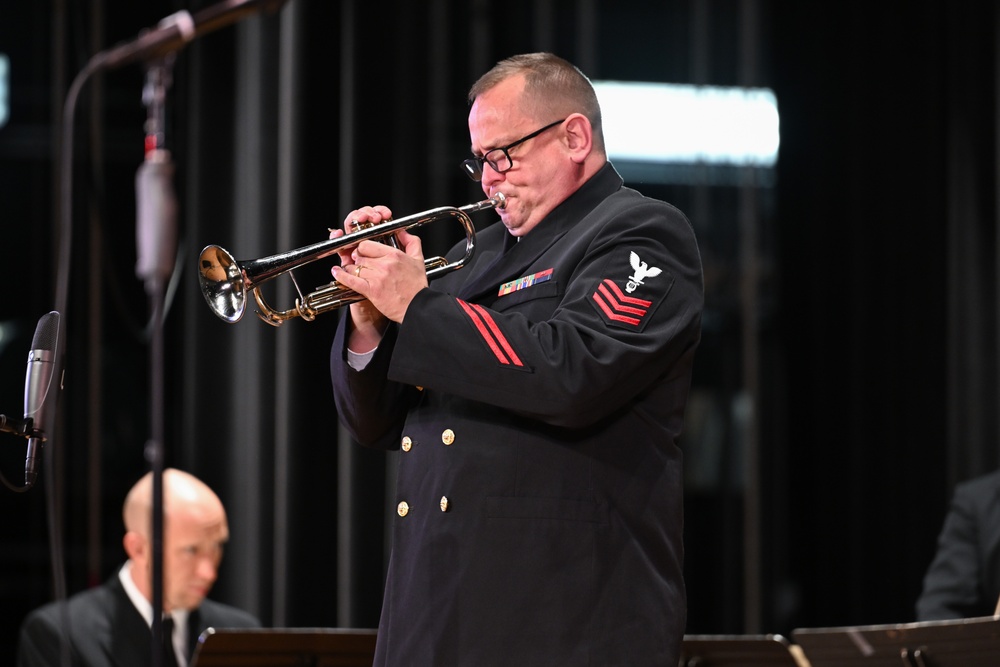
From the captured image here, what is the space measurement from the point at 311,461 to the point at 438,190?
3.47 ft

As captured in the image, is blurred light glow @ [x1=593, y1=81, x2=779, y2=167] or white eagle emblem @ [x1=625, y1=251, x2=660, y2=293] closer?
white eagle emblem @ [x1=625, y1=251, x2=660, y2=293]

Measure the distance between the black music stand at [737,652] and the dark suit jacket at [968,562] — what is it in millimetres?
998

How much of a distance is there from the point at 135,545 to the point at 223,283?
1838mm

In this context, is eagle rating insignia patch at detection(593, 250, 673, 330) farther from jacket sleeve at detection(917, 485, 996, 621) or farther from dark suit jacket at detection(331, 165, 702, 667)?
jacket sleeve at detection(917, 485, 996, 621)

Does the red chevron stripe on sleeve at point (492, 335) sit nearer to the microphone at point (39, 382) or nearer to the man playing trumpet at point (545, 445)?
the man playing trumpet at point (545, 445)

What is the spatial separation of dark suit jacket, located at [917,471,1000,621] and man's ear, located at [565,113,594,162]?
2330 mm

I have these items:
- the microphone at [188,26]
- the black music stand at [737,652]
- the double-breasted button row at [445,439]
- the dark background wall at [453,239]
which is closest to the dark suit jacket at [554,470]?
the double-breasted button row at [445,439]

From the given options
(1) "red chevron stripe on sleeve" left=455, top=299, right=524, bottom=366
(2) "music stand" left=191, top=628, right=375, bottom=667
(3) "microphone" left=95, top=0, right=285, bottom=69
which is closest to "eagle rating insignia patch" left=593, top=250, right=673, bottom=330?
(1) "red chevron stripe on sleeve" left=455, top=299, right=524, bottom=366

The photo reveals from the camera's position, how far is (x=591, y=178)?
2.53 metres

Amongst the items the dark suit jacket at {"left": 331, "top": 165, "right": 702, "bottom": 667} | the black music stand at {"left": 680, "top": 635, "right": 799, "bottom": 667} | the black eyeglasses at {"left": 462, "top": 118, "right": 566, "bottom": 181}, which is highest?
the black eyeglasses at {"left": 462, "top": 118, "right": 566, "bottom": 181}

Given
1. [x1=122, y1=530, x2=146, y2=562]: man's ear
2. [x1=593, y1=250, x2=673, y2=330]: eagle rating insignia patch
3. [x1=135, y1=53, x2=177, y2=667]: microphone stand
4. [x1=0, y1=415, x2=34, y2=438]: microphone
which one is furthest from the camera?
[x1=122, y1=530, x2=146, y2=562]: man's ear

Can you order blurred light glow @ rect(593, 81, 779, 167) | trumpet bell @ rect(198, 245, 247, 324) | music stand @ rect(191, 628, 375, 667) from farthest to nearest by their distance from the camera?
blurred light glow @ rect(593, 81, 779, 167), music stand @ rect(191, 628, 375, 667), trumpet bell @ rect(198, 245, 247, 324)

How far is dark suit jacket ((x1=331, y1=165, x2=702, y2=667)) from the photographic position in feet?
7.10

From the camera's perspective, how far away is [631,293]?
2238mm
